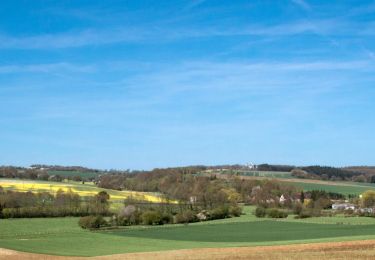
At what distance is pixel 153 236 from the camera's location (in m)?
66.9

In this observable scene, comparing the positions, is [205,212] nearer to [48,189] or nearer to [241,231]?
[241,231]

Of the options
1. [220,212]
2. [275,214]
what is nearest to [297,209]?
[275,214]

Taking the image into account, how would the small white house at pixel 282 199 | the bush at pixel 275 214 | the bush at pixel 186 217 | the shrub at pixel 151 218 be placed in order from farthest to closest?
the small white house at pixel 282 199, the bush at pixel 275 214, the bush at pixel 186 217, the shrub at pixel 151 218

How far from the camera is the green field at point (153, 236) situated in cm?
5200

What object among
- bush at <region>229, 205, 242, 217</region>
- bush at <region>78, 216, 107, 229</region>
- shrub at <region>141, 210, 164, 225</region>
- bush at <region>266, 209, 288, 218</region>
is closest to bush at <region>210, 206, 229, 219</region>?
bush at <region>229, 205, 242, 217</region>

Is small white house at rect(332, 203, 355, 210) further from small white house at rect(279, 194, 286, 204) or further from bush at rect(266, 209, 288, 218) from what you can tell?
bush at rect(266, 209, 288, 218)

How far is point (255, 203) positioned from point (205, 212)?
1161 inches

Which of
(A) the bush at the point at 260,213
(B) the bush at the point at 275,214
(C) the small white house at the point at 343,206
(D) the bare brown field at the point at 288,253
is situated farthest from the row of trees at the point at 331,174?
(D) the bare brown field at the point at 288,253

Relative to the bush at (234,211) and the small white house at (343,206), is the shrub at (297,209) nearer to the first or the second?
the small white house at (343,206)

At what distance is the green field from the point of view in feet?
171

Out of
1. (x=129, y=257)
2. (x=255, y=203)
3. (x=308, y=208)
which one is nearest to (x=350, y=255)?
(x=129, y=257)

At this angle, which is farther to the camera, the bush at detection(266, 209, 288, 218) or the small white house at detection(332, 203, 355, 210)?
the small white house at detection(332, 203, 355, 210)

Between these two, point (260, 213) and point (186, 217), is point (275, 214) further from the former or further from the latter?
point (186, 217)

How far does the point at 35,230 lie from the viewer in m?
73.2
